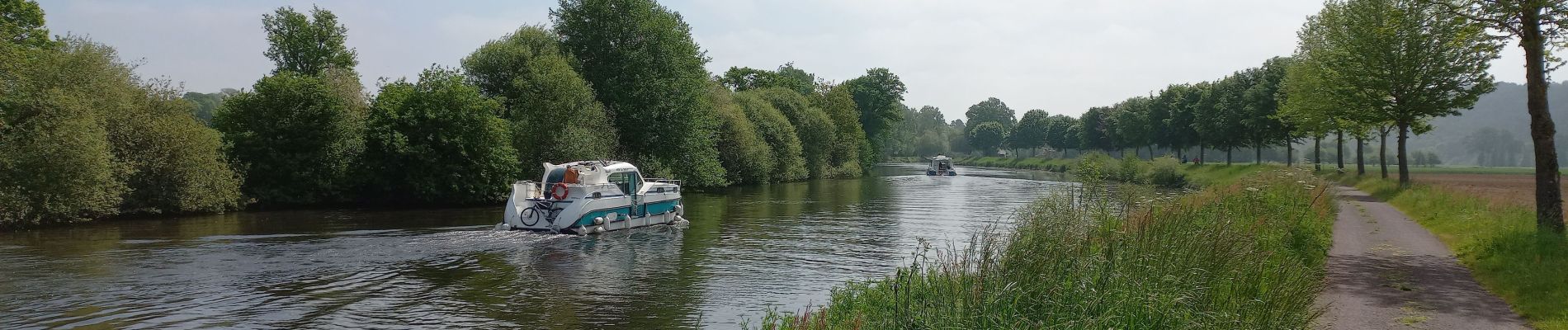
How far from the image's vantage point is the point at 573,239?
2717 cm

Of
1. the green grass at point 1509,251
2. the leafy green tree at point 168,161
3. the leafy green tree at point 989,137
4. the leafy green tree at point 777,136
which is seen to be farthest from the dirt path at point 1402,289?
the leafy green tree at point 989,137

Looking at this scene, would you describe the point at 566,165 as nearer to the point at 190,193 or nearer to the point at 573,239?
the point at 573,239

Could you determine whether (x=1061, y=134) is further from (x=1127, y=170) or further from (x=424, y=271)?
(x=424, y=271)

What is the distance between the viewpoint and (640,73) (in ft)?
170

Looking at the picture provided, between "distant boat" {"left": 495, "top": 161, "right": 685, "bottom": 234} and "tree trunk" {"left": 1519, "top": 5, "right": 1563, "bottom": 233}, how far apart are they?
2368 centimetres

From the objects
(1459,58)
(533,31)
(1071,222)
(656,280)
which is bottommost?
(656,280)

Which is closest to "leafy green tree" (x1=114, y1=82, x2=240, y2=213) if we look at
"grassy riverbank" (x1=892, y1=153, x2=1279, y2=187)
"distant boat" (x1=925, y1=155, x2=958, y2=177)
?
"grassy riverbank" (x1=892, y1=153, x2=1279, y2=187)

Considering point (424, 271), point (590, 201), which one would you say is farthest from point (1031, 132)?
point (424, 271)

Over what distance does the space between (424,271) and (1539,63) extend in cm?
2384

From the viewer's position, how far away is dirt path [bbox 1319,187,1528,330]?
11008 mm

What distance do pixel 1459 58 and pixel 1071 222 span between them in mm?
33746

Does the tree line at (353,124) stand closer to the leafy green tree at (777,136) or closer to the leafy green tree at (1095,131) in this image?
the leafy green tree at (777,136)

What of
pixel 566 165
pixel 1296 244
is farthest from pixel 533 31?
pixel 1296 244

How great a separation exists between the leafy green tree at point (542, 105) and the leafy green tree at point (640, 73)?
1784 millimetres
